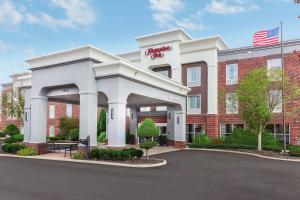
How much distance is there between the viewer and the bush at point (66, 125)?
156ft

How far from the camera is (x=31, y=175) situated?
46.9 ft

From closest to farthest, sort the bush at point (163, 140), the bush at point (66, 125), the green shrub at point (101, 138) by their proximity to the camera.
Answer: the bush at point (163, 140) < the green shrub at point (101, 138) < the bush at point (66, 125)

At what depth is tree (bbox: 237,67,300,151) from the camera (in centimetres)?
2678

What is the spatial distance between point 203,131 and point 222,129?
2.09 m

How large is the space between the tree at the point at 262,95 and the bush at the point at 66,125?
28494 mm

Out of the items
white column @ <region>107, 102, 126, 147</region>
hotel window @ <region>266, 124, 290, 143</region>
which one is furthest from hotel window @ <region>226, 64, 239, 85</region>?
white column @ <region>107, 102, 126, 147</region>

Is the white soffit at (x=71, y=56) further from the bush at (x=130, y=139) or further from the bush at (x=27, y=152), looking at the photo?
the bush at (x=130, y=139)

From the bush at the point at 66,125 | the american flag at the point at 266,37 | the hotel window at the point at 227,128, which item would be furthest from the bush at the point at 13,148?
the american flag at the point at 266,37

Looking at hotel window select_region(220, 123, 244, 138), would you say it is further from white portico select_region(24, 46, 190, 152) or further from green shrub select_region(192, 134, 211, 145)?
white portico select_region(24, 46, 190, 152)

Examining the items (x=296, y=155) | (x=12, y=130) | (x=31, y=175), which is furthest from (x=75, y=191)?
(x=12, y=130)

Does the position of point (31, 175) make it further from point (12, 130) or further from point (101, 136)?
point (12, 130)

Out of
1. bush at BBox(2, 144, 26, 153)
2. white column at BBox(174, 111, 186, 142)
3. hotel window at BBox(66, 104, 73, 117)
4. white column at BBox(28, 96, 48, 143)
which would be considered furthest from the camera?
hotel window at BBox(66, 104, 73, 117)

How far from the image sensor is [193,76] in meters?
35.7

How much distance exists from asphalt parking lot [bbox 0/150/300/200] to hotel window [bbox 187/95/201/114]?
17548 millimetres
